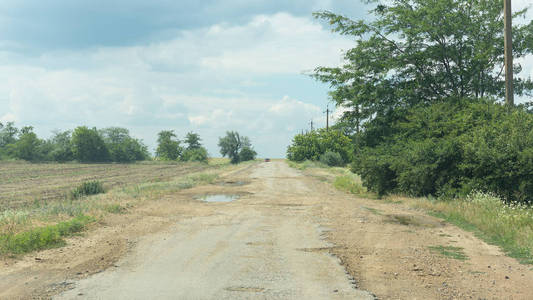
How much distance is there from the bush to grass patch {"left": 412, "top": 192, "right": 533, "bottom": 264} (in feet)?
159

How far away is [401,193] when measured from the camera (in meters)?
18.8

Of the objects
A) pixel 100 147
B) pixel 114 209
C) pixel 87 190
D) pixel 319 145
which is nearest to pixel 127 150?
pixel 100 147

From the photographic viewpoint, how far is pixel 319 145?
235 feet

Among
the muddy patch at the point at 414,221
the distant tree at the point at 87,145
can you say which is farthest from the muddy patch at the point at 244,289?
the distant tree at the point at 87,145

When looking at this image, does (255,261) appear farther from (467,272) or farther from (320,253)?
(467,272)

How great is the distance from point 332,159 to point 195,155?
59963 mm

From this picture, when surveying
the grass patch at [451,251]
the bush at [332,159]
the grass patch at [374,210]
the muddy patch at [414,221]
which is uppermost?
the bush at [332,159]

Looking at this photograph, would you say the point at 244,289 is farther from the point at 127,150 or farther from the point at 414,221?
the point at 127,150

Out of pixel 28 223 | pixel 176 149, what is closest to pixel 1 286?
pixel 28 223

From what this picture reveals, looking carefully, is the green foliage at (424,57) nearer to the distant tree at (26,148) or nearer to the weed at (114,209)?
the weed at (114,209)

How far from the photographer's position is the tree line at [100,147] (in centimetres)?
8050

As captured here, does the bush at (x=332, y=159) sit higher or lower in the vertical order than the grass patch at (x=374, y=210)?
higher

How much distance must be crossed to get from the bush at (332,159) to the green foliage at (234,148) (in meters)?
60.2

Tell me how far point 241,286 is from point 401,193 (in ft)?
46.9
